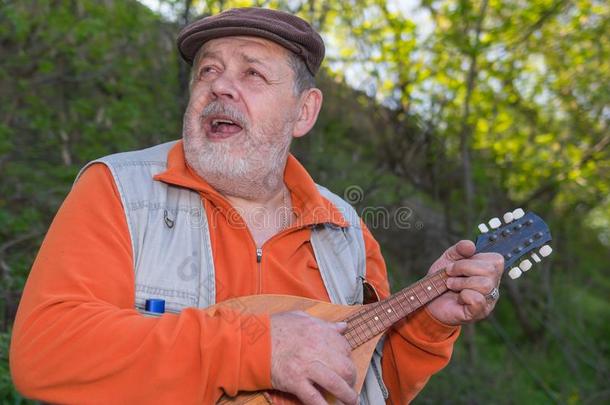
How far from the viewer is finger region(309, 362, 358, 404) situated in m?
2.19

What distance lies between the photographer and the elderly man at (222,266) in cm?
207

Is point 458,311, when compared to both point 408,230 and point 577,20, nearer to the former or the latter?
point 408,230

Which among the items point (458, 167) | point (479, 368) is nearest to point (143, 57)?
point (458, 167)

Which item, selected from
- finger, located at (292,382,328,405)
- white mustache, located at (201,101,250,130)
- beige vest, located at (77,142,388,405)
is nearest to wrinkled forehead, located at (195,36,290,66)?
white mustache, located at (201,101,250,130)

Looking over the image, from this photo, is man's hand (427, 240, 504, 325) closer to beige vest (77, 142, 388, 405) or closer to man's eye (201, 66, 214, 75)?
beige vest (77, 142, 388, 405)

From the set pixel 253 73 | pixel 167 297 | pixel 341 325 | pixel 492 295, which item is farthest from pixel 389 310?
pixel 253 73

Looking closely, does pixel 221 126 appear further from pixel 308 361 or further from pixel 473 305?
pixel 473 305

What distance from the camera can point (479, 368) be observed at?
21.3 feet

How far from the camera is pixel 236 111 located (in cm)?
282

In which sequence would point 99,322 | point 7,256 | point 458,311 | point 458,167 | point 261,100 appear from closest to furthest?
1. point 99,322
2. point 458,311
3. point 261,100
4. point 7,256
5. point 458,167

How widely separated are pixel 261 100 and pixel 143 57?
12.9 ft

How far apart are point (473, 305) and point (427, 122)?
423 centimetres

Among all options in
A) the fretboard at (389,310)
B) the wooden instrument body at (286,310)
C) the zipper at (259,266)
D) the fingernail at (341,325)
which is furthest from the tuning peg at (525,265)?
the zipper at (259,266)

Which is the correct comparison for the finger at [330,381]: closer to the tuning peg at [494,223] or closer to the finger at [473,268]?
the finger at [473,268]
